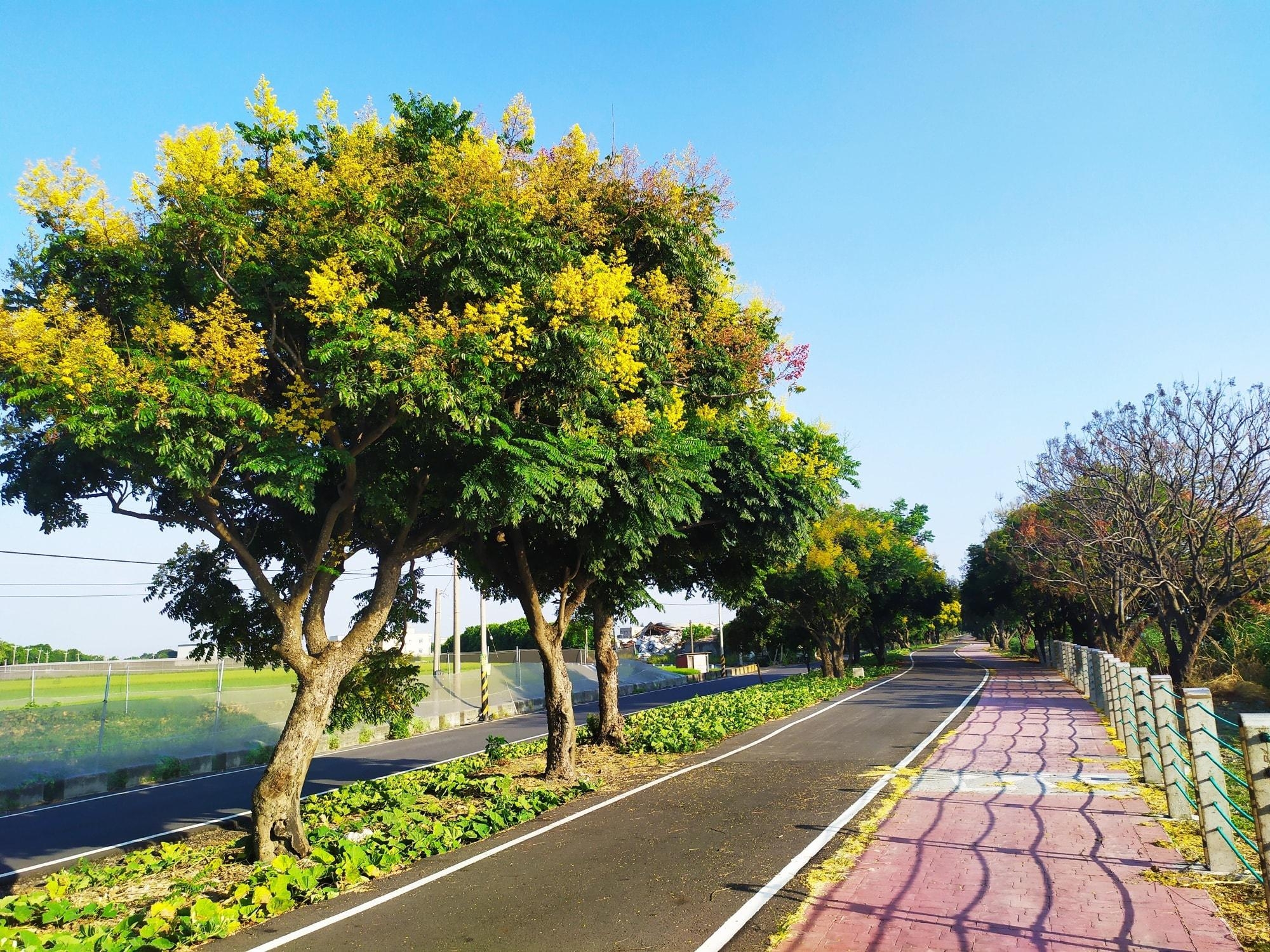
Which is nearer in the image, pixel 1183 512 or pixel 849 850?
pixel 849 850

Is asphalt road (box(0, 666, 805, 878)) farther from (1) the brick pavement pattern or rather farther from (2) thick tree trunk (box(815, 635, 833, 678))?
(2) thick tree trunk (box(815, 635, 833, 678))

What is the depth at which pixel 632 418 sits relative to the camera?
10.4m

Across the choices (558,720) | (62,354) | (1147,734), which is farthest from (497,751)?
(62,354)

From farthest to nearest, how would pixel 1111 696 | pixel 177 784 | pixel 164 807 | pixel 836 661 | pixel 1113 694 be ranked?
1. pixel 836 661
2. pixel 177 784
3. pixel 1111 696
4. pixel 1113 694
5. pixel 164 807

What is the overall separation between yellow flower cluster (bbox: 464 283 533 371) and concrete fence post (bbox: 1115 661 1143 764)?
32.3ft

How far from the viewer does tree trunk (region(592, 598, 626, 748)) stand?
17422 millimetres

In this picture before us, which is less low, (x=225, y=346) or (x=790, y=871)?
(x=225, y=346)

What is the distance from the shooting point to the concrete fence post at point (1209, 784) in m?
6.73

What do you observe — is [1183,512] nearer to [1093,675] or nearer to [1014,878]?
[1093,675]

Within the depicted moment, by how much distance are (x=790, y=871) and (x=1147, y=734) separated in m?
6.00

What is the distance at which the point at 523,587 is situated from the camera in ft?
46.6

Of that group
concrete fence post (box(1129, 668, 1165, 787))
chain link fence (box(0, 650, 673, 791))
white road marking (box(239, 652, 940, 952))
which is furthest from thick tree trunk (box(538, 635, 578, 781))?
chain link fence (box(0, 650, 673, 791))

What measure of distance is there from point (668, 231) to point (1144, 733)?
928 cm

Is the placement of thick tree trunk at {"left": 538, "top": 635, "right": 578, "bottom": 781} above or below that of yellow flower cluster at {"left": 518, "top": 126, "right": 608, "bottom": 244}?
below
